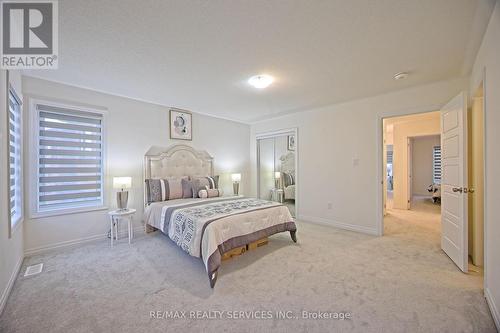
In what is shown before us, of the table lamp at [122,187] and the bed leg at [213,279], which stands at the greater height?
the table lamp at [122,187]

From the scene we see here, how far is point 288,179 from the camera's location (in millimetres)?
5145

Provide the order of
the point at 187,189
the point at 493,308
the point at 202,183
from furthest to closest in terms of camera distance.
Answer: the point at 202,183 → the point at 187,189 → the point at 493,308

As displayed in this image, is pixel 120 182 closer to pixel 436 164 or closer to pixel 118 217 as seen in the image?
pixel 118 217

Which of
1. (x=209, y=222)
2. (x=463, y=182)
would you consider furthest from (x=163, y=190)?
(x=463, y=182)

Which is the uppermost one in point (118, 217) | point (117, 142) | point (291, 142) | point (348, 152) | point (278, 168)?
point (291, 142)

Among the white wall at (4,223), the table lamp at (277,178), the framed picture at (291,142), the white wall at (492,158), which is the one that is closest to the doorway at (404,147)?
the framed picture at (291,142)

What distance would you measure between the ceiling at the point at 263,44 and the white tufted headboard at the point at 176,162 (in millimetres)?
1216

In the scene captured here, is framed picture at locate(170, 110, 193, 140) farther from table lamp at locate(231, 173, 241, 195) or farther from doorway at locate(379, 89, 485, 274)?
doorway at locate(379, 89, 485, 274)

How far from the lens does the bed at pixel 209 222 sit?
7.50ft

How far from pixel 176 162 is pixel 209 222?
233 cm

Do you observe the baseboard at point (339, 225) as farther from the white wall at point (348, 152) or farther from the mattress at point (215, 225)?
the mattress at point (215, 225)

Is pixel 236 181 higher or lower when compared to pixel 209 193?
higher

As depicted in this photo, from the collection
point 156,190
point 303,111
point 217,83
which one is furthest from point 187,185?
point 303,111

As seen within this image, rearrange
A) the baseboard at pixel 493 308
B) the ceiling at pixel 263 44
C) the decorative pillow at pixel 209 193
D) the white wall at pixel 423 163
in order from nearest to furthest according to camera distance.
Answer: the baseboard at pixel 493 308
the ceiling at pixel 263 44
the decorative pillow at pixel 209 193
the white wall at pixel 423 163
